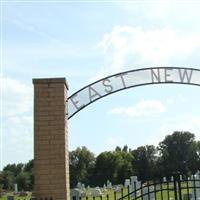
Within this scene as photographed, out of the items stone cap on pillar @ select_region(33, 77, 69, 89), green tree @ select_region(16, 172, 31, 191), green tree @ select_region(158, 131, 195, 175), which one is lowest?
green tree @ select_region(16, 172, 31, 191)

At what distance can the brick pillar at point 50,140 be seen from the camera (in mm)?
7400

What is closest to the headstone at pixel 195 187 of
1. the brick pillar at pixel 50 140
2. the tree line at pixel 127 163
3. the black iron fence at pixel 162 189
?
the black iron fence at pixel 162 189

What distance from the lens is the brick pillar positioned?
7.40 meters

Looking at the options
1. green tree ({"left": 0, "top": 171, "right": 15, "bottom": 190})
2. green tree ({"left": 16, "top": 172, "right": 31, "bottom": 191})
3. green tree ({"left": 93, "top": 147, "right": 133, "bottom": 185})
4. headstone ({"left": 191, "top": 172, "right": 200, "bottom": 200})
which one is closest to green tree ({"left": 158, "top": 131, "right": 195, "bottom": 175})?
green tree ({"left": 93, "top": 147, "right": 133, "bottom": 185})

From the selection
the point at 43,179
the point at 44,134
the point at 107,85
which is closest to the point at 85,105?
the point at 107,85

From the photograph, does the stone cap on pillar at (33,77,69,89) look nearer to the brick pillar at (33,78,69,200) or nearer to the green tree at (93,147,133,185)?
the brick pillar at (33,78,69,200)

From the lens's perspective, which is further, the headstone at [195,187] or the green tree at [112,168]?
the green tree at [112,168]

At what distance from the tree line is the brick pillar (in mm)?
66655

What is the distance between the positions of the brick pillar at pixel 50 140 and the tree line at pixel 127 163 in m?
66.7

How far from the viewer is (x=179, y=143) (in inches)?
3214

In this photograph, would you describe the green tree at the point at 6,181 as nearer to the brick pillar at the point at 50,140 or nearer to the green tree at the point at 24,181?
the green tree at the point at 24,181

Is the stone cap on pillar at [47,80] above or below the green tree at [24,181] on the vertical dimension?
above

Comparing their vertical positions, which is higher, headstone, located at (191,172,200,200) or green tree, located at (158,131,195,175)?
green tree, located at (158,131,195,175)

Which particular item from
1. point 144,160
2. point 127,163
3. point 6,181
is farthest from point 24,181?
point 144,160
